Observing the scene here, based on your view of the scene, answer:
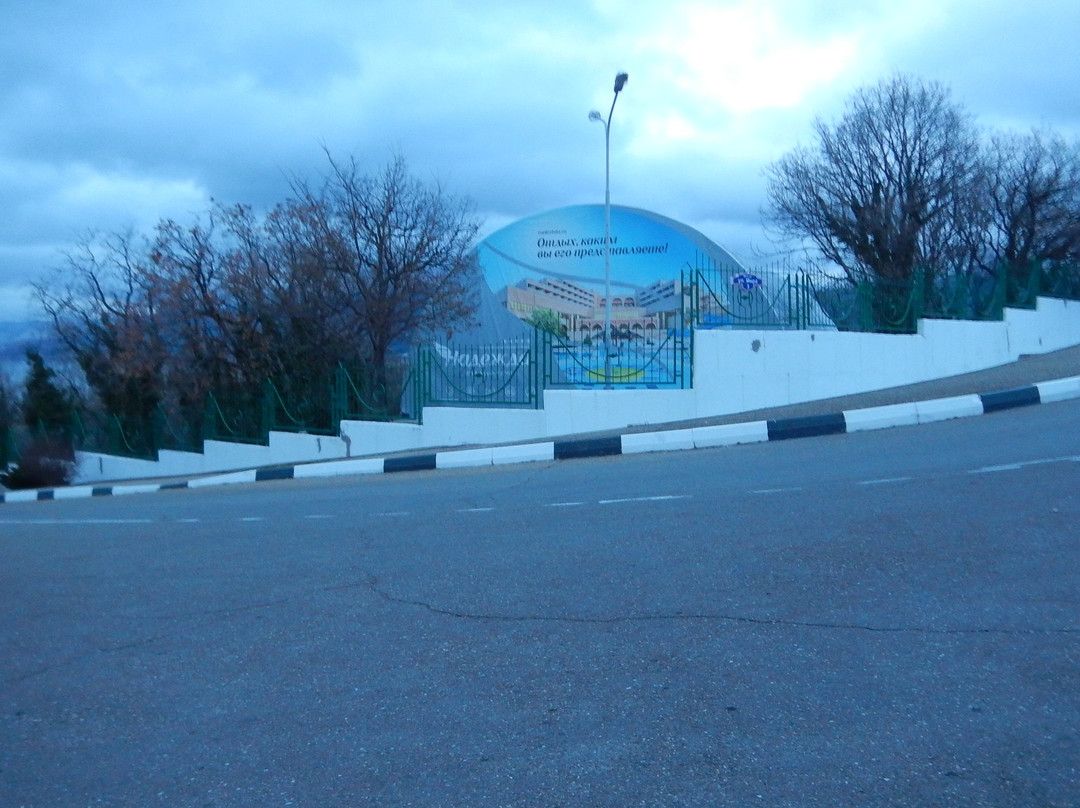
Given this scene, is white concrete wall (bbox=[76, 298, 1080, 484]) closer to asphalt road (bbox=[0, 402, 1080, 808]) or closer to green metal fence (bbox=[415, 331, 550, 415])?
green metal fence (bbox=[415, 331, 550, 415])

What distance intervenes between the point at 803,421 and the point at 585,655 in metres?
8.95

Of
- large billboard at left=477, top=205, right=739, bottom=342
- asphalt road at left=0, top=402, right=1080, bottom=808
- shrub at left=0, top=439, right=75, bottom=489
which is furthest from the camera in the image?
large billboard at left=477, top=205, right=739, bottom=342

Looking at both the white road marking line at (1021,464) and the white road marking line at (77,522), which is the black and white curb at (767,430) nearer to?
the white road marking line at (1021,464)

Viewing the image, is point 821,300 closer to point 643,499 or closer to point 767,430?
point 767,430

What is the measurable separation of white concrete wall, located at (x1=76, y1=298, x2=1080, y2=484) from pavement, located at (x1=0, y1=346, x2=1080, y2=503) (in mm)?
599

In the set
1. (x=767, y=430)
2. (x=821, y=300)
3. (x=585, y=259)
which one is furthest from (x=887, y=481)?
(x=585, y=259)

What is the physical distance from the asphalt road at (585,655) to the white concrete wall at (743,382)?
7.54 metres

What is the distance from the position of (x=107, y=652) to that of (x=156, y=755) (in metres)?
1.72

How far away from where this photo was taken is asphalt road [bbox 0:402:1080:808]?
12.4 ft

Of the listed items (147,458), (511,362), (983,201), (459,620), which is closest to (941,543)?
(459,620)

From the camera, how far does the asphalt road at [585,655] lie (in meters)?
3.79

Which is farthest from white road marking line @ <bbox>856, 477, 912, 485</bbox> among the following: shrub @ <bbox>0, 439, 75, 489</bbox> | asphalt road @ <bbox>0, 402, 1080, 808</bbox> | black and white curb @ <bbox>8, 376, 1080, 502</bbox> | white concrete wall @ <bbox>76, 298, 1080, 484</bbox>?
shrub @ <bbox>0, 439, 75, 489</bbox>

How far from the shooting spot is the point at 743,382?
16.9 m

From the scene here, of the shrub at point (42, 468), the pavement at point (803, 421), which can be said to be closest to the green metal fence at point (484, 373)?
the pavement at point (803, 421)
